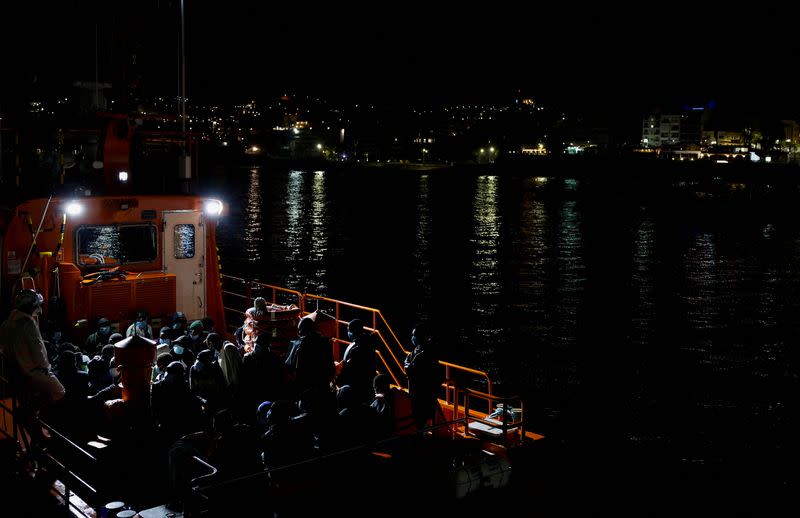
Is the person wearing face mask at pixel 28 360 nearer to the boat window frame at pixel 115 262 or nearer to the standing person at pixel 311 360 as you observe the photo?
the standing person at pixel 311 360

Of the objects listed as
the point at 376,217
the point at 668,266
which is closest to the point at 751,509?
the point at 668,266

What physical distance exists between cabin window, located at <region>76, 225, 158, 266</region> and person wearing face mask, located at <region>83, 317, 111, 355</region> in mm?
1529

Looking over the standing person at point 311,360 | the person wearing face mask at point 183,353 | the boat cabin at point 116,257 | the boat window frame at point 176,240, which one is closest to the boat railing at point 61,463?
the person wearing face mask at point 183,353

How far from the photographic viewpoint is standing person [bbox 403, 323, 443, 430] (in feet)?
34.2

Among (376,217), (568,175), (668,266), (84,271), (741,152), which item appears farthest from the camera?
(741,152)

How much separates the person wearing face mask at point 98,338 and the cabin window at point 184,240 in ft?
7.12

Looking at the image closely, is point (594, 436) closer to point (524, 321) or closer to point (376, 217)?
point (524, 321)

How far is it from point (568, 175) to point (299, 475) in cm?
15562

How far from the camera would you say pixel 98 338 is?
41.0 feet

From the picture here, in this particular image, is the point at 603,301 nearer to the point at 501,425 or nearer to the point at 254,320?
the point at 254,320

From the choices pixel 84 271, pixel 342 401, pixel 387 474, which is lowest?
pixel 387 474

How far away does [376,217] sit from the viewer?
286ft

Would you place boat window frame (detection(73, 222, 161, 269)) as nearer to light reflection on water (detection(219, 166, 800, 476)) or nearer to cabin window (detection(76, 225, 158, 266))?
cabin window (detection(76, 225, 158, 266))

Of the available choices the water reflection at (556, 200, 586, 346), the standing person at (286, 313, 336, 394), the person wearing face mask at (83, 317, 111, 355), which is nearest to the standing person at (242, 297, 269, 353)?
the standing person at (286, 313, 336, 394)
